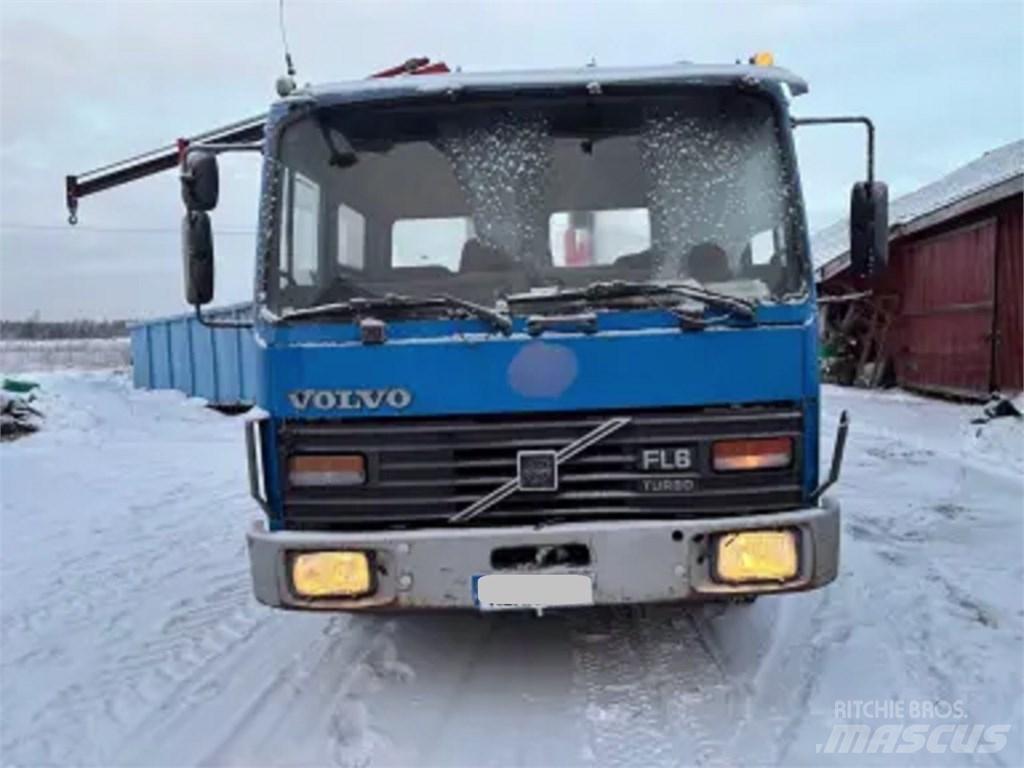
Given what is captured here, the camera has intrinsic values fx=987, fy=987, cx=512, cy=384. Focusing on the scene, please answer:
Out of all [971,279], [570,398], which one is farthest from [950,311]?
[570,398]

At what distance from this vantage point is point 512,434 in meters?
3.69

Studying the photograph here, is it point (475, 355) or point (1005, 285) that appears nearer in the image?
point (475, 355)

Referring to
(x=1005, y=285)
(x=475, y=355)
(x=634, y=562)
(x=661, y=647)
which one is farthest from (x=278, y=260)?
(x=1005, y=285)

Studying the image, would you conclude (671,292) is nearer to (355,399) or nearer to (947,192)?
(355,399)

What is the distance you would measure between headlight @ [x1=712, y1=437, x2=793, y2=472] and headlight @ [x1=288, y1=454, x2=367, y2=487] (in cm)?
134

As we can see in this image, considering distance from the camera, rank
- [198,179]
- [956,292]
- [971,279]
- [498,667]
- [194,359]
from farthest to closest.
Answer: [194,359]
[956,292]
[971,279]
[498,667]
[198,179]

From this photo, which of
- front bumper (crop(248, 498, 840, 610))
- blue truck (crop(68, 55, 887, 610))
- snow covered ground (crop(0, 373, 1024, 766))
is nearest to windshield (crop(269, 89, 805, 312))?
blue truck (crop(68, 55, 887, 610))

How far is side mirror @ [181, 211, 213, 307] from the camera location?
172 inches

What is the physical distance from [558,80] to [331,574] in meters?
2.15

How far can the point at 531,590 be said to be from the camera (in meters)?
3.70

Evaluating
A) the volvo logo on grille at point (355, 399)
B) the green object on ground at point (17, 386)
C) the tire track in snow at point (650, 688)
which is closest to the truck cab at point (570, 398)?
the volvo logo on grille at point (355, 399)

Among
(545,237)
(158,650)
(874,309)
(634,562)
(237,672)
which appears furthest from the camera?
(874,309)

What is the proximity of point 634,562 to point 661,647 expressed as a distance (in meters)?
1.07

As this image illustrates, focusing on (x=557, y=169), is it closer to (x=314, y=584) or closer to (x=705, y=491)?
(x=705, y=491)
